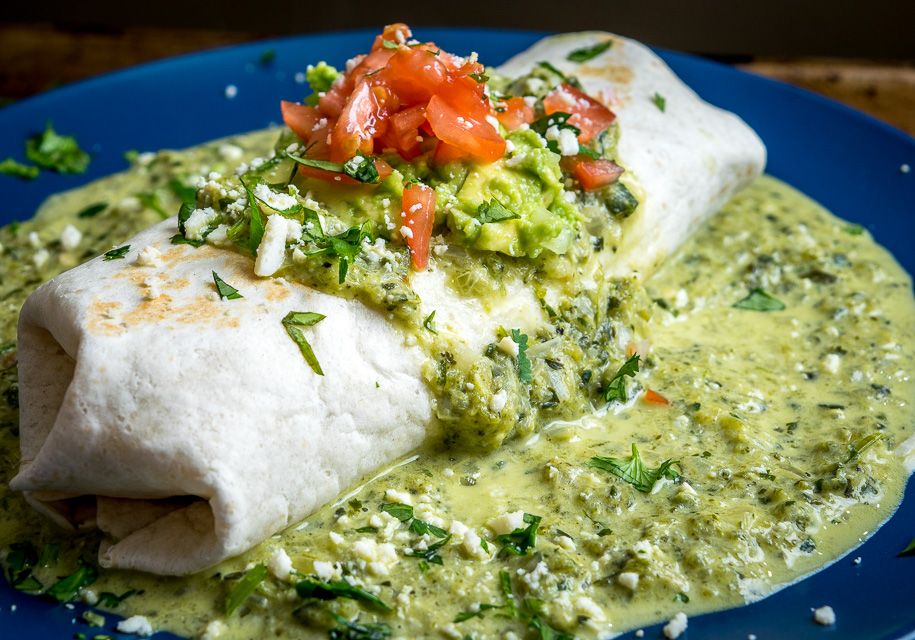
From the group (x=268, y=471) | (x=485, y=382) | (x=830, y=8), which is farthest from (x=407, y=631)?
(x=830, y=8)

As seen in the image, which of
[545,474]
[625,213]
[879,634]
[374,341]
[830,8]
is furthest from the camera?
[830,8]

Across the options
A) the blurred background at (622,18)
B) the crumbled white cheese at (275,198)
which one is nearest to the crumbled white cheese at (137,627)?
the crumbled white cheese at (275,198)

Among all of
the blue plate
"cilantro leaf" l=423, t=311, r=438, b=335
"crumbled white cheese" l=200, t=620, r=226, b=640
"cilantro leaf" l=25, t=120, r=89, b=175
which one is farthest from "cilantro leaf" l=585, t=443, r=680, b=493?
"cilantro leaf" l=25, t=120, r=89, b=175

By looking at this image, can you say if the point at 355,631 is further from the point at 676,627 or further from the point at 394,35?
the point at 394,35

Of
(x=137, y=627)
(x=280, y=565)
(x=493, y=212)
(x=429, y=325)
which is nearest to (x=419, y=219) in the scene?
(x=493, y=212)

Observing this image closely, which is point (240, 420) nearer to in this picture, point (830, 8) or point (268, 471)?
point (268, 471)

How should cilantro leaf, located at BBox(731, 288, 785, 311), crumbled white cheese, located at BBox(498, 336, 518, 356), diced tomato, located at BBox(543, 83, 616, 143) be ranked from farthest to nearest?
1. cilantro leaf, located at BBox(731, 288, 785, 311)
2. diced tomato, located at BBox(543, 83, 616, 143)
3. crumbled white cheese, located at BBox(498, 336, 518, 356)

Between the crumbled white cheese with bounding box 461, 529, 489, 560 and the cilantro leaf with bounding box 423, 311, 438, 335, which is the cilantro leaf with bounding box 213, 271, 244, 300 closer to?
the cilantro leaf with bounding box 423, 311, 438, 335
